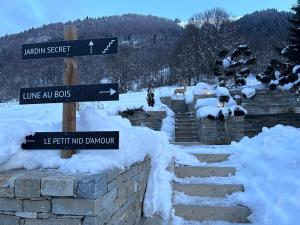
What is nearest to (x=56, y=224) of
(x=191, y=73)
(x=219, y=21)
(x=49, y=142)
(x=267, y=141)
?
(x=49, y=142)

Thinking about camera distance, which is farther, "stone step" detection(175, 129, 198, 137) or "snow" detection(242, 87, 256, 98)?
"snow" detection(242, 87, 256, 98)

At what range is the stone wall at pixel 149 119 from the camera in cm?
1278

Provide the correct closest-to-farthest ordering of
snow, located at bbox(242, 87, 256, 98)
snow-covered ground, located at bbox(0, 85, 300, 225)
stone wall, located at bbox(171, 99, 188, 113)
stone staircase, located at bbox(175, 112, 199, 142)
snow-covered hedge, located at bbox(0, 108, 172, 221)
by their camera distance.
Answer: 1. snow-covered hedge, located at bbox(0, 108, 172, 221)
2. snow-covered ground, located at bbox(0, 85, 300, 225)
3. stone staircase, located at bbox(175, 112, 199, 142)
4. snow, located at bbox(242, 87, 256, 98)
5. stone wall, located at bbox(171, 99, 188, 113)

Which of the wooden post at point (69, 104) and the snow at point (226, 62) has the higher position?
the snow at point (226, 62)

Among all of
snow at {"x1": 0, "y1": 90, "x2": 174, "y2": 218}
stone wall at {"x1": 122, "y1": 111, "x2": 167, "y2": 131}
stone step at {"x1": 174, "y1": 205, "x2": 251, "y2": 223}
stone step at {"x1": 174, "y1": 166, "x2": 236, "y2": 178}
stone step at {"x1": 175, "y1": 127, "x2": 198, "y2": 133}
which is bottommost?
stone step at {"x1": 174, "y1": 205, "x2": 251, "y2": 223}

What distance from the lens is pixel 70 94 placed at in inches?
145

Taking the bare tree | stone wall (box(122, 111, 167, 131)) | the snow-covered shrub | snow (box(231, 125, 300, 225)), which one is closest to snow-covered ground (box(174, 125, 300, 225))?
snow (box(231, 125, 300, 225))

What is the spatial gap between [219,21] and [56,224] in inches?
1439

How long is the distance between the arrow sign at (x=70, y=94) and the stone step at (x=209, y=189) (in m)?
2.40

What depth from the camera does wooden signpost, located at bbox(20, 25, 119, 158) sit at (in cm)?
361

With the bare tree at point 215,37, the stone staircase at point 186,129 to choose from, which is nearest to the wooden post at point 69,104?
the stone staircase at point 186,129

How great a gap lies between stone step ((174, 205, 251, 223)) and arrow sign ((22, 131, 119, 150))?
198 centimetres

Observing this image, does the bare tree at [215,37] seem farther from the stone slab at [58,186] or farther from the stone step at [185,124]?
the stone slab at [58,186]

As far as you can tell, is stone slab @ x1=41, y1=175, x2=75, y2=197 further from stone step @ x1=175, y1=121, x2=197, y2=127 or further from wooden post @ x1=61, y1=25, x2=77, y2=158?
stone step @ x1=175, y1=121, x2=197, y2=127
